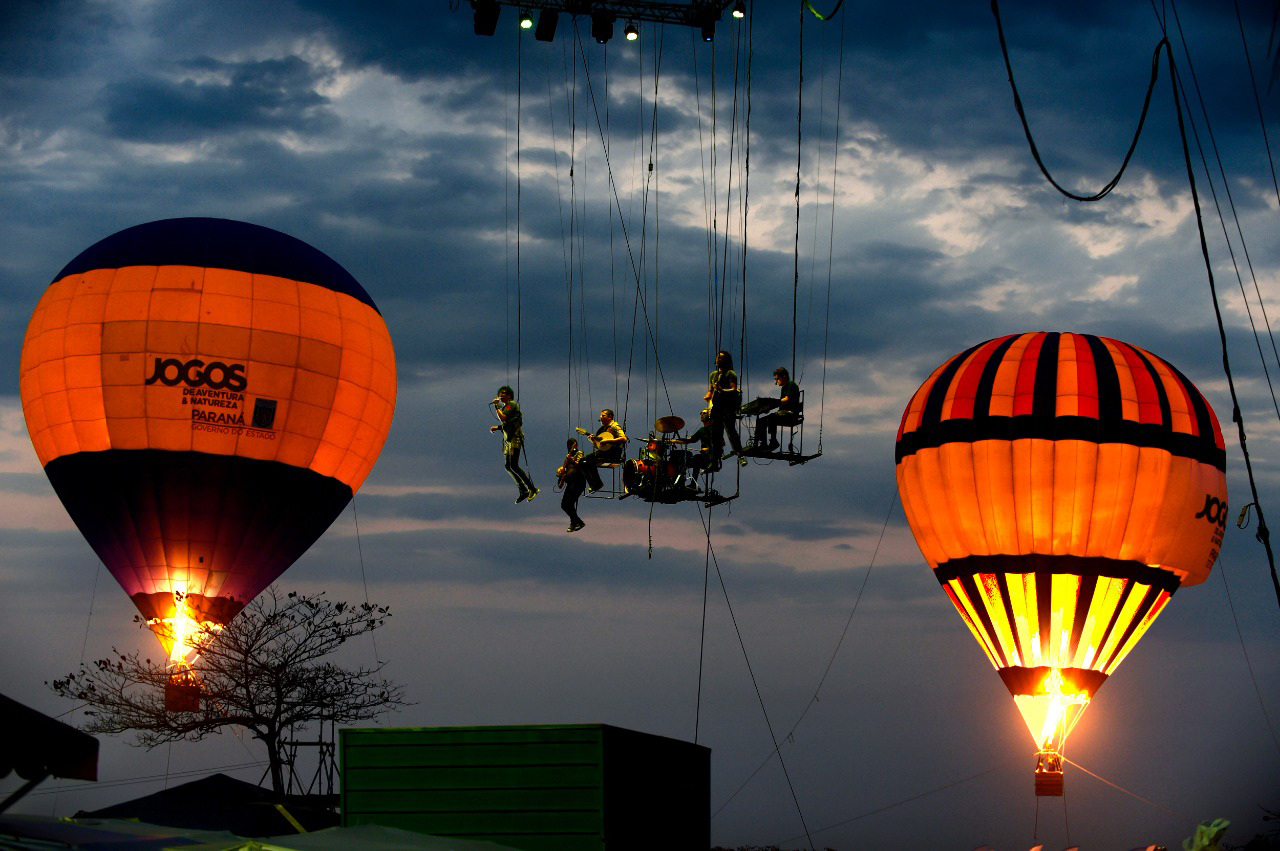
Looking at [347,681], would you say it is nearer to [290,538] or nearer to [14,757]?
[290,538]

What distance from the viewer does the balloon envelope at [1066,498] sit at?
3338 cm

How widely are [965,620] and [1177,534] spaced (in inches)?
163

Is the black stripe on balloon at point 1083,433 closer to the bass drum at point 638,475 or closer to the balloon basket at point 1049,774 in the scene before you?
the balloon basket at point 1049,774

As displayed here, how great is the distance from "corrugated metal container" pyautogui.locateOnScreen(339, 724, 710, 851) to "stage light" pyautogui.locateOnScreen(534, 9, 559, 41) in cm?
1331

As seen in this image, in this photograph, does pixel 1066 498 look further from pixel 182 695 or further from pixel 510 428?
pixel 182 695

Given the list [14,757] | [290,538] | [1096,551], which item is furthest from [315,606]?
[14,757]

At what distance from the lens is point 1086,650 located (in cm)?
3400

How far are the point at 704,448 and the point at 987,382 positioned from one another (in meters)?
7.59

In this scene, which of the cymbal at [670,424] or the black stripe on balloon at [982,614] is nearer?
the cymbal at [670,424]

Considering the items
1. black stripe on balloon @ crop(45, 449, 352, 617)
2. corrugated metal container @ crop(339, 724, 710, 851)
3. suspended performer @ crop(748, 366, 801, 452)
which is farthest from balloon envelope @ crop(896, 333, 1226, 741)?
corrugated metal container @ crop(339, 724, 710, 851)

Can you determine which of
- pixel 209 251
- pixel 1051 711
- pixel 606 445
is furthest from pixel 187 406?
pixel 1051 711

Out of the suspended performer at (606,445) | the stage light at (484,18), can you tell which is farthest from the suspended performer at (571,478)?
the stage light at (484,18)

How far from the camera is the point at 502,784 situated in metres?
20.6

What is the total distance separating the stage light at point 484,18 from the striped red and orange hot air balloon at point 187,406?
7.85 meters
